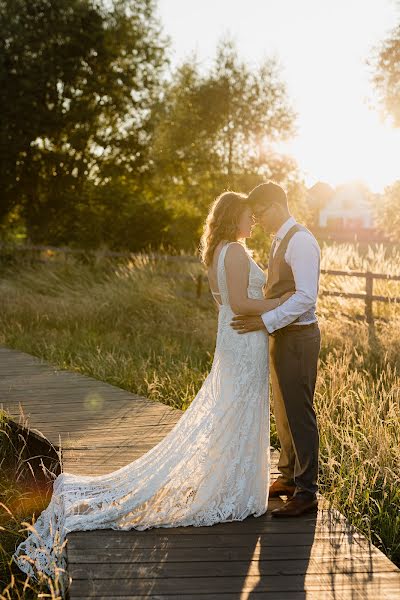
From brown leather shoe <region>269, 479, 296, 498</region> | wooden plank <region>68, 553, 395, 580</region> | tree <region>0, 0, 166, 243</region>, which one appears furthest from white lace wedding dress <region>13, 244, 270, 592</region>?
tree <region>0, 0, 166, 243</region>

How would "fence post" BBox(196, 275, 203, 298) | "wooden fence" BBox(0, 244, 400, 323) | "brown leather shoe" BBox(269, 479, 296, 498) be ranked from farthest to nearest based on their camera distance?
"fence post" BBox(196, 275, 203, 298)
"wooden fence" BBox(0, 244, 400, 323)
"brown leather shoe" BBox(269, 479, 296, 498)

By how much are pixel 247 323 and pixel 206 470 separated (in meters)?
0.83

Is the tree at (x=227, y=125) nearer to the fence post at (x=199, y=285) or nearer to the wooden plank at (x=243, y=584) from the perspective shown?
the fence post at (x=199, y=285)

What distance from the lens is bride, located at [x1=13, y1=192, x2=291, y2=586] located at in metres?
4.28

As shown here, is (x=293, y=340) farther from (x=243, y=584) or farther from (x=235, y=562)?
(x=243, y=584)

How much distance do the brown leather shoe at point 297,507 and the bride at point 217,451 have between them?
118 mm

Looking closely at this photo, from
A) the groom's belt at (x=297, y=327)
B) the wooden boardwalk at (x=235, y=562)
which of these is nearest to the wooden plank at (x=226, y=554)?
the wooden boardwalk at (x=235, y=562)

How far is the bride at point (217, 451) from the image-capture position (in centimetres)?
428

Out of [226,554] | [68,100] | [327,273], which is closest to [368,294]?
[327,273]

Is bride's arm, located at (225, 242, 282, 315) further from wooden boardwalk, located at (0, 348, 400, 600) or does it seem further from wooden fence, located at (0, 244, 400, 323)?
wooden fence, located at (0, 244, 400, 323)

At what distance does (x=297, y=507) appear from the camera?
4.32 meters

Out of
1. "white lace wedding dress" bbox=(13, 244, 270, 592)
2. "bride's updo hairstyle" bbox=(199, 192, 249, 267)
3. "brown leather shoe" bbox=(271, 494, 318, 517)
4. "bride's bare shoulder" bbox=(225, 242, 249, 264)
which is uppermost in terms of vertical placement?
"bride's updo hairstyle" bbox=(199, 192, 249, 267)

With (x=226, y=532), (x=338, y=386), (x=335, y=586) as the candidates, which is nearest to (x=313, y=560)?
(x=335, y=586)

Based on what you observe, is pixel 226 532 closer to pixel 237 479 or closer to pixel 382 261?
pixel 237 479
